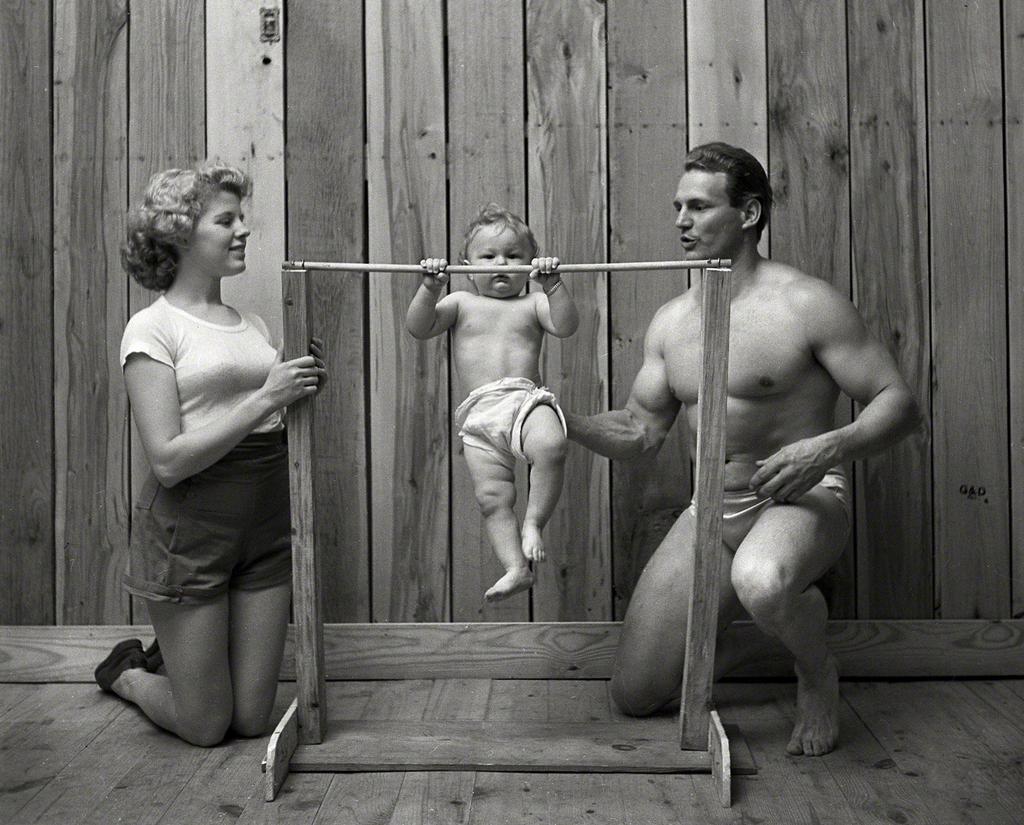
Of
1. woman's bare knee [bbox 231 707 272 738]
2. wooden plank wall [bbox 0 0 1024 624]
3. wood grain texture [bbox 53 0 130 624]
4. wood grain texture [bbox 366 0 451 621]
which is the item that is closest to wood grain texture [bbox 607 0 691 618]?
wooden plank wall [bbox 0 0 1024 624]

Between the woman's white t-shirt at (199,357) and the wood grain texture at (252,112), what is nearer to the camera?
the woman's white t-shirt at (199,357)

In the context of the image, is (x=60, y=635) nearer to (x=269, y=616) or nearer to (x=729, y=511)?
(x=269, y=616)

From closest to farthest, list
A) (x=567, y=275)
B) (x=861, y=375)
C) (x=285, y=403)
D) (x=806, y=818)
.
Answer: (x=806, y=818), (x=285, y=403), (x=861, y=375), (x=567, y=275)

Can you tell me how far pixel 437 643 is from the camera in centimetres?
331

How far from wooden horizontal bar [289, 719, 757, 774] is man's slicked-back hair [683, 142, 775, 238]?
126 centimetres

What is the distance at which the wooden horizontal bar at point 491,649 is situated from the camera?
3270 mm

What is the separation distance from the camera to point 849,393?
2.81m

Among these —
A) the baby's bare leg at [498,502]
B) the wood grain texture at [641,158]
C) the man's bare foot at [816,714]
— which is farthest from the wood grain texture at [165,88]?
the man's bare foot at [816,714]

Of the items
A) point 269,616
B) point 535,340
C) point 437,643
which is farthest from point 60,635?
point 535,340

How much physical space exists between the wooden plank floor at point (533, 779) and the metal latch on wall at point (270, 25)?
1.78 m

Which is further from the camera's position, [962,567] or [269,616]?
[962,567]

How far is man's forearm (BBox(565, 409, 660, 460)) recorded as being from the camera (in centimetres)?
283

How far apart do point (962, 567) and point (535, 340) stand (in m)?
1.41

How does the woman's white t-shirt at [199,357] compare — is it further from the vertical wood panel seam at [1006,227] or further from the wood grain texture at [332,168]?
the vertical wood panel seam at [1006,227]
